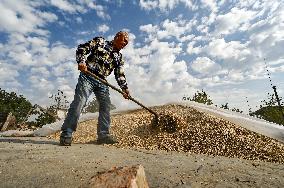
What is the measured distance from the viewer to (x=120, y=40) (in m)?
4.50

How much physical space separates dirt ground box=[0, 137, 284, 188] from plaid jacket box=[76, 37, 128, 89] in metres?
1.46

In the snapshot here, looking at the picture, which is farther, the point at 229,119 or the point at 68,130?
the point at 229,119

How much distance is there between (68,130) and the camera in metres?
4.04

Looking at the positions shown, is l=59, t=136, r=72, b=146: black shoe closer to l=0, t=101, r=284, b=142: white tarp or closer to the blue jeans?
the blue jeans

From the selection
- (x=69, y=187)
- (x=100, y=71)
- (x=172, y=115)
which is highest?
(x=100, y=71)

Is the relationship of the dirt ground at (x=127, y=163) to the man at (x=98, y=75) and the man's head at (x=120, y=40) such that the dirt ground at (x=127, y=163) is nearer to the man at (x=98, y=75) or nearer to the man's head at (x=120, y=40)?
the man at (x=98, y=75)

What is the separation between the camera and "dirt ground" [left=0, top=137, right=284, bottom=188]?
224 cm

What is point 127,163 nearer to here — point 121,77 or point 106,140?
point 106,140

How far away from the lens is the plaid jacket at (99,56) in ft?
14.0

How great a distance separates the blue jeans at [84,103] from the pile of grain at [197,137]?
447 millimetres

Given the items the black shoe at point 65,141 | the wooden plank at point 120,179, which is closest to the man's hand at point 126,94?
the black shoe at point 65,141

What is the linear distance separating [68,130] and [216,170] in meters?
2.23

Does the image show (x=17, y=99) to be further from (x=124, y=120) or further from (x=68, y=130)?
(x=68, y=130)

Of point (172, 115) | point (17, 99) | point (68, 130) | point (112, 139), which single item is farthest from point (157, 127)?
point (17, 99)
